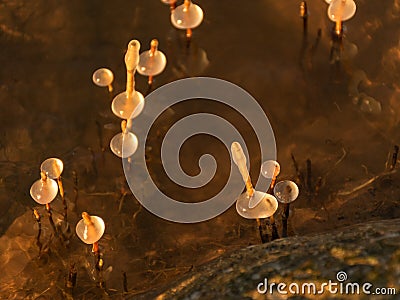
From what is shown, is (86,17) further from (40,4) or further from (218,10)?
(218,10)

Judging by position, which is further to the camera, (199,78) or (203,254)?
(199,78)

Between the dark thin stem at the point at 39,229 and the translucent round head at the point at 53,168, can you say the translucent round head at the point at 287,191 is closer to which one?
the translucent round head at the point at 53,168

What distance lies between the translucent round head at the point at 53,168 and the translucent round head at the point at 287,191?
1317 millimetres

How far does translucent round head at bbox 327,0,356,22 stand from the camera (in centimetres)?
454

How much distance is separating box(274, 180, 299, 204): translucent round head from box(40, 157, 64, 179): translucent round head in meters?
1.32

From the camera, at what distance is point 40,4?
538 cm

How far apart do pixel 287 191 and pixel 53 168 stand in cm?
142

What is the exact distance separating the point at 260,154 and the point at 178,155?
0.59m

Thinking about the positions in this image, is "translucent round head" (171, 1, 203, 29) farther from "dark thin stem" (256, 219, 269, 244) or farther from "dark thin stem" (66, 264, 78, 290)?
"dark thin stem" (66, 264, 78, 290)

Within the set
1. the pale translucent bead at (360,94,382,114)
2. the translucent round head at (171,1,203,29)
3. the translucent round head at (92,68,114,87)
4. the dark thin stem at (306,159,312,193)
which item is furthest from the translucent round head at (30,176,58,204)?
the pale translucent bead at (360,94,382,114)

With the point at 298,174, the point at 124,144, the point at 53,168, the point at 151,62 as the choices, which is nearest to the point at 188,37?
the point at 151,62

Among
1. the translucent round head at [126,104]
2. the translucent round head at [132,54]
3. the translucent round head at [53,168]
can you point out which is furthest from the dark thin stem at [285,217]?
the translucent round head at [53,168]

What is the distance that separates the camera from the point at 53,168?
386 centimetres

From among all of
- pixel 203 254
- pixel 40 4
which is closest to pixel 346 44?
pixel 203 254
